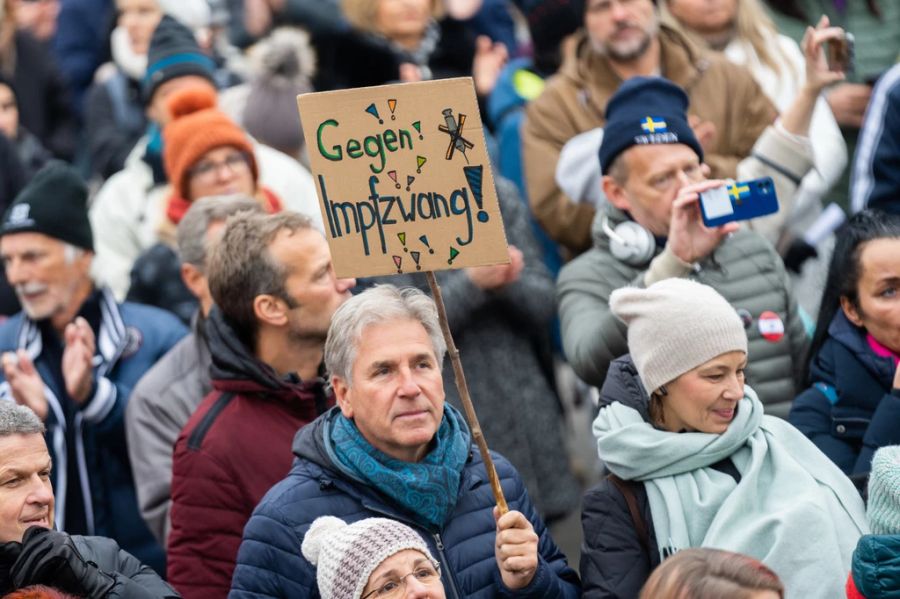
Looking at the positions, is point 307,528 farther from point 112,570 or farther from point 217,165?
point 217,165

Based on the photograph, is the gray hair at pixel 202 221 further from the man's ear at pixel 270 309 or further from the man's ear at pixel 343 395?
the man's ear at pixel 343 395

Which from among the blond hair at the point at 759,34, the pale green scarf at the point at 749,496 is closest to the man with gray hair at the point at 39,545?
the pale green scarf at the point at 749,496

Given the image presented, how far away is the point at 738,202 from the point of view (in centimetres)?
579

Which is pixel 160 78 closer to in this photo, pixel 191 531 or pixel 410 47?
pixel 410 47

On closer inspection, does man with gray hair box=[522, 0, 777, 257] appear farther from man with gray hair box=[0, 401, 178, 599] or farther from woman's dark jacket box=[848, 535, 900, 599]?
man with gray hair box=[0, 401, 178, 599]

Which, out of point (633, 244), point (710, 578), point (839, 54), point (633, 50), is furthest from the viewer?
point (633, 50)

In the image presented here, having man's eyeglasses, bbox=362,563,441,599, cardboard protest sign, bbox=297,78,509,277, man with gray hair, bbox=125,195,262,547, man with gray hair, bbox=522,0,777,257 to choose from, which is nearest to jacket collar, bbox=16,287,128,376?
man with gray hair, bbox=125,195,262,547

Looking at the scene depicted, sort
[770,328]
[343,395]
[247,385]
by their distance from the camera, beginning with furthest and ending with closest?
1. [770,328]
2. [247,385]
3. [343,395]

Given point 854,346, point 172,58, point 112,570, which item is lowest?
point 112,570

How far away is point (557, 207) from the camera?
24.8 ft

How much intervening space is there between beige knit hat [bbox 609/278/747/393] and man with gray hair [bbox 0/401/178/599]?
151 centimetres

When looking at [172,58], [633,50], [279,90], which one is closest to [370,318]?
[633,50]

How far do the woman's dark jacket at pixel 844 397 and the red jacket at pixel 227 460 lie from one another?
1598 millimetres

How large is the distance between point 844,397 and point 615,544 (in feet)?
3.70
